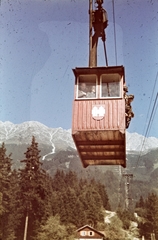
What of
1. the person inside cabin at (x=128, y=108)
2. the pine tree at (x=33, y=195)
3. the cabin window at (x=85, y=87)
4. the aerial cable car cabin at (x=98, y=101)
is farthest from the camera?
the pine tree at (x=33, y=195)

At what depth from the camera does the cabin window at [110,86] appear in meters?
11.7

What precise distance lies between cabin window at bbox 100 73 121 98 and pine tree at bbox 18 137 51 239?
36.2 meters

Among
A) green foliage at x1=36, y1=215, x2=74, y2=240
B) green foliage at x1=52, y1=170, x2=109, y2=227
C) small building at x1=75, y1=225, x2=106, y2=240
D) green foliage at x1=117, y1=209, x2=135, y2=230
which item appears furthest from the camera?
green foliage at x1=117, y1=209, x2=135, y2=230

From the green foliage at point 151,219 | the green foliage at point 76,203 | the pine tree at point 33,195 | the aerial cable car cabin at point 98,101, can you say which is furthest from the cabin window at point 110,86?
the green foliage at point 151,219

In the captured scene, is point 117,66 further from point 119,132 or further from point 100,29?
point 119,132

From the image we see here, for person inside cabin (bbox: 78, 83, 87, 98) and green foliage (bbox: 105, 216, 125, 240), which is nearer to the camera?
person inside cabin (bbox: 78, 83, 87, 98)

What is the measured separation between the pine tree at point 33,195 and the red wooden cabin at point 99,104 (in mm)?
35589

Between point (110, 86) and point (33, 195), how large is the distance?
36720mm

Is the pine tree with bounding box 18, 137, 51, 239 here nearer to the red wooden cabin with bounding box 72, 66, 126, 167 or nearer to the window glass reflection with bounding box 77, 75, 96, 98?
the red wooden cabin with bounding box 72, 66, 126, 167

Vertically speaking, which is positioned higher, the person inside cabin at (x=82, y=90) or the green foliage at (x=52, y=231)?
the person inside cabin at (x=82, y=90)

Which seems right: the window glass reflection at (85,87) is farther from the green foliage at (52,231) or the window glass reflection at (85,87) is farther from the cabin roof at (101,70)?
the green foliage at (52,231)

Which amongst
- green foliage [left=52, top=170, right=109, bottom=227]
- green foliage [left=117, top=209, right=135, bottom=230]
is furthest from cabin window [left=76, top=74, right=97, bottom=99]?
green foliage [left=117, top=209, right=135, bottom=230]

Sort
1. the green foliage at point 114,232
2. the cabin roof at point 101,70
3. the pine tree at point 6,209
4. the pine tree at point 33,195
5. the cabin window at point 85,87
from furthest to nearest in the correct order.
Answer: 1. the green foliage at point 114,232
2. the pine tree at point 33,195
3. the pine tree at point 6,209
4. the cabin window at point 85,87
5. the cabin roof at point 101,70

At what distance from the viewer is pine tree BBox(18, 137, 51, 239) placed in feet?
149
